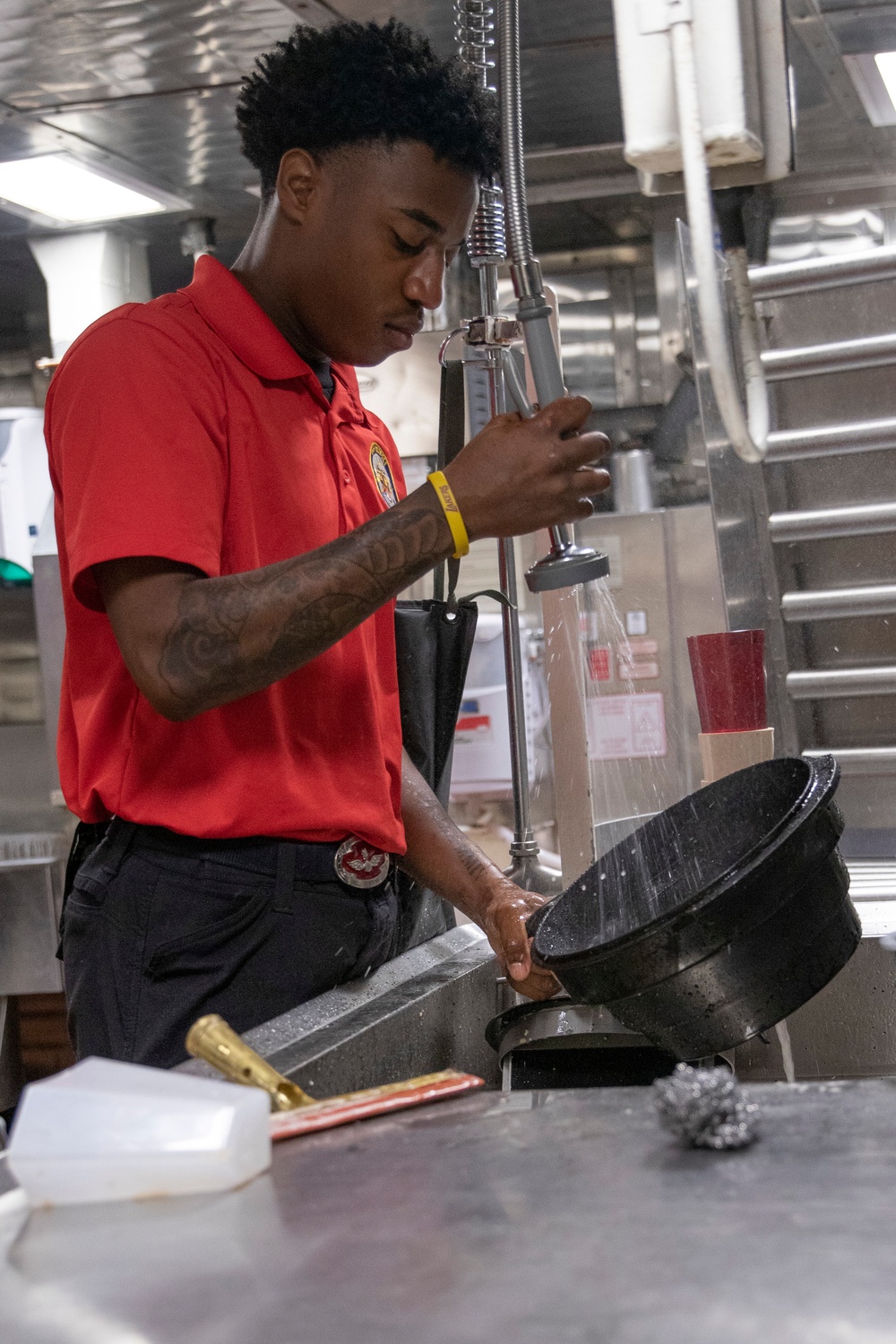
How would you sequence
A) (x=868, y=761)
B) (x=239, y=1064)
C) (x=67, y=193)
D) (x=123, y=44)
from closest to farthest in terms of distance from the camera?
(x=239, y=1064)
(x=868, y=761)
(x=123, y=44)
(x=67, y=193)

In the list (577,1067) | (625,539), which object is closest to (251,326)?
(577,1067)

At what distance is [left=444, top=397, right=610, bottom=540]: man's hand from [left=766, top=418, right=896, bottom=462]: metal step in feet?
3.11

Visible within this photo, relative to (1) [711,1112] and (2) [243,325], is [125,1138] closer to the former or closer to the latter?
(1) [711,1112]

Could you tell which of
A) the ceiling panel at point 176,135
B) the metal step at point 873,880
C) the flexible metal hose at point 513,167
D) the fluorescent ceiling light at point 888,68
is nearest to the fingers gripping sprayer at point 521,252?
the flexible metal hose at point 513,167

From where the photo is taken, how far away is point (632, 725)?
146 inches

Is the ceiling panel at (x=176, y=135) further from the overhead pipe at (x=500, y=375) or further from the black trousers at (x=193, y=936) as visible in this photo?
the black trousers at (x=193, y=936)

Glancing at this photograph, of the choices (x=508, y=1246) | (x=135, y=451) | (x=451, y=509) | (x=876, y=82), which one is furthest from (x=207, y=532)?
(x=876, y=82)

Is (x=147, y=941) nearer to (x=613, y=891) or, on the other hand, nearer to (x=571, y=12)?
(x=613, y=891)

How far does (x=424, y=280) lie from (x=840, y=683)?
3.12ft

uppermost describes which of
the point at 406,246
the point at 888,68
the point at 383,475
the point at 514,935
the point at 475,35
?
the point at 888,68

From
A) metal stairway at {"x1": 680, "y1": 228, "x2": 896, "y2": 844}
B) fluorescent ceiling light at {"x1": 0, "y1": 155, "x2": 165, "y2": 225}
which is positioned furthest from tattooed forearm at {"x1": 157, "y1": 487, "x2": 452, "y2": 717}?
fluorescent ceiling light at {"x1": 0, "y1": 155, "x2": 165, "y2": 225}

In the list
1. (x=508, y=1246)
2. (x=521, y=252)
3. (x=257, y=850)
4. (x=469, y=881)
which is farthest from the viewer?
(x=469, y=881)

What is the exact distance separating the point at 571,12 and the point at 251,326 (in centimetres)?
216

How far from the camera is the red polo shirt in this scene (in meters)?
1.22
